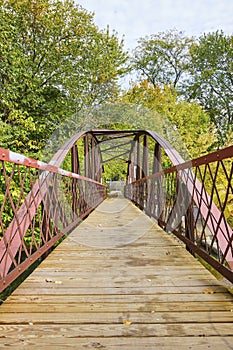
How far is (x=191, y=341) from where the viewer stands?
129cm

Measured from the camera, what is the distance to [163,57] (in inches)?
779

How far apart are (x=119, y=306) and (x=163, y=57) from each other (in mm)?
20127

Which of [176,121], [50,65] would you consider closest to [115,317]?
[176,121]

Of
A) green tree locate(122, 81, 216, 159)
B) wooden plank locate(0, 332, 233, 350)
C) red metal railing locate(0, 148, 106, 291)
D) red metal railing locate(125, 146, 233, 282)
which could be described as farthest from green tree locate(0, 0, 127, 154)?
wooden plank locate(0, 332, 233, 350)

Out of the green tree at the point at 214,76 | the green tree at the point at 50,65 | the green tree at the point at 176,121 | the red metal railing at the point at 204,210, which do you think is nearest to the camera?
the red metal railing at the point at 204,210

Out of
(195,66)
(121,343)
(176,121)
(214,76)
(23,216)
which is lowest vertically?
(121,343)

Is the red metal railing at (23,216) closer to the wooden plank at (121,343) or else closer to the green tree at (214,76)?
the wooden plank at (121,343)

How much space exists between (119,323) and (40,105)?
1033 cm

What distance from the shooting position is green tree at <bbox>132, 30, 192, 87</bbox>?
64.1ft

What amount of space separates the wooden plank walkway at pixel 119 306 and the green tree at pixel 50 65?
7673 mm

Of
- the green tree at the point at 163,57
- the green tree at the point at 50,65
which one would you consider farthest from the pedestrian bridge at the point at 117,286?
the green tree at the point at 163,57

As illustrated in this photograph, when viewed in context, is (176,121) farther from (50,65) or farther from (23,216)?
(23,216)

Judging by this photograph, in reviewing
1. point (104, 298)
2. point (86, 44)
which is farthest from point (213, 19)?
point (104, 298)

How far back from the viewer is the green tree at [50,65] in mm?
9703
